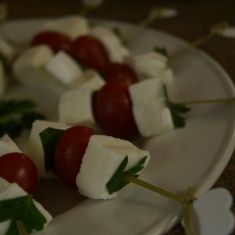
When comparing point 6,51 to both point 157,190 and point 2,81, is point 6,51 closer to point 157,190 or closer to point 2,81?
point 2,81

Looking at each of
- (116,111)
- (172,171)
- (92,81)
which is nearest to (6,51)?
(92,81)

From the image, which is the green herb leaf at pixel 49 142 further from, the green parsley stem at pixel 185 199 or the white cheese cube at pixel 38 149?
the green parsley stem at pixel 185 199

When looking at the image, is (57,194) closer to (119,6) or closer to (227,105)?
(227,105)

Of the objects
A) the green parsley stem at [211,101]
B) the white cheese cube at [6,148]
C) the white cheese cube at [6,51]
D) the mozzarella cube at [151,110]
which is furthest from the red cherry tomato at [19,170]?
the white cheese cube at [6,51]

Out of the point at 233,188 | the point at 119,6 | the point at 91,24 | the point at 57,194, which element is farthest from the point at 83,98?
the point at 119,6

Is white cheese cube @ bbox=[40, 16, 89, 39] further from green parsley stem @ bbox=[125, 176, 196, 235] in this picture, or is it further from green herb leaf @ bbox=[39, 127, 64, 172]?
green parsley stem @ bbox=[125, 176, 196, 235]
